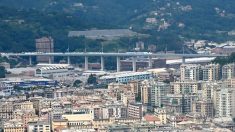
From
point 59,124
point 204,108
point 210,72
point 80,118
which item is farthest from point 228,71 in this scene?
point 59,124

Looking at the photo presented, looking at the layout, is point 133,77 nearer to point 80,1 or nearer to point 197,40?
point 197,40

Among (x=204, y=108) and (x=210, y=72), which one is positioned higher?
(x=210, y=72)

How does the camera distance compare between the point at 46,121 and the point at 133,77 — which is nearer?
the point at 46,121

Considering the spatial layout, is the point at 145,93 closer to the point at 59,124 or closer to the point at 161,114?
the point at 161,114

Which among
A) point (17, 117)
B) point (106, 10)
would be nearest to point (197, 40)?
point (106, 10)

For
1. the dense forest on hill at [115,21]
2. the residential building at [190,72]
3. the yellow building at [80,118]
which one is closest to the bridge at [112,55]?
the dense forest on hill at [115,21]

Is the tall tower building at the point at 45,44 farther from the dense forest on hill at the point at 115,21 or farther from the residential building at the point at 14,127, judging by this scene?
the residential building at the point at 14,127

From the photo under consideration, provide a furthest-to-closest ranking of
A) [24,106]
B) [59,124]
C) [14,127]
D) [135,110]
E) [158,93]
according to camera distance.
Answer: [158,93]
[24,106]
[135,110]
[59,124]
[14,127]

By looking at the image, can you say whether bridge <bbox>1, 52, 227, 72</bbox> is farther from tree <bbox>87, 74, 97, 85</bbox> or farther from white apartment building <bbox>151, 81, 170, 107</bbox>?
white apartment building <bbox>151, 81, 170, 107</bbox>

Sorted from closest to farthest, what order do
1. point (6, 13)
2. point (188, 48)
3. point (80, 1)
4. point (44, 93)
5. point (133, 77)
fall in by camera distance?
point (44, 93)
point (133, 77)
point (188, 48)
point (6, 13)
point (80, 1)
